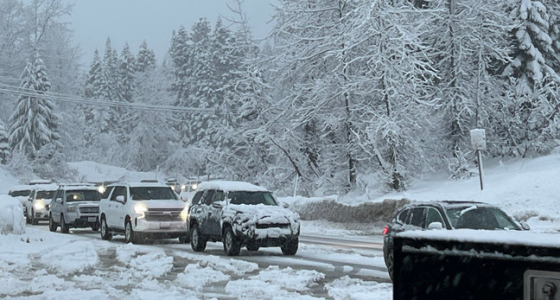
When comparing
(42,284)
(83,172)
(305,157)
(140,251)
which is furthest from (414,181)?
(83,172)

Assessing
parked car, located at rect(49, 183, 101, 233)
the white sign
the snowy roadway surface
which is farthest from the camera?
parked car, located at rect(49, 183, 101, 233)

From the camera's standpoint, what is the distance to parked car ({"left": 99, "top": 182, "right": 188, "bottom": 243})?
23891 millimetres

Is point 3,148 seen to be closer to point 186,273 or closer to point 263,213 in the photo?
point 263,213

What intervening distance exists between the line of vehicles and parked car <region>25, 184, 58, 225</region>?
634 cm

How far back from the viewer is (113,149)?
328ft

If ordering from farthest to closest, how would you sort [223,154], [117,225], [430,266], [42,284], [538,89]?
[223,154], [538,89], [117,225], [42,284], [430,266]

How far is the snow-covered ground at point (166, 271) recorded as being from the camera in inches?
496

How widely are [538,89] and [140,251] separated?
2618 centimetres

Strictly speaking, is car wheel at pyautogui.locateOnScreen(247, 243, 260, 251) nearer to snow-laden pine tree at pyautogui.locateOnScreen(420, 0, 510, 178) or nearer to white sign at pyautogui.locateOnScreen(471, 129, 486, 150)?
white sign at pyautogui.locateOnScreen(471, 129, 486, 150)

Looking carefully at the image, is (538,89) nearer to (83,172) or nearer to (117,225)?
(117,225)

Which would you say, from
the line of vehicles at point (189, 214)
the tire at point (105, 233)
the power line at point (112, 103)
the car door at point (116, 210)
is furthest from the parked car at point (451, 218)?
the power line at point (112, 103)

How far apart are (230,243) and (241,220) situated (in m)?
0.68

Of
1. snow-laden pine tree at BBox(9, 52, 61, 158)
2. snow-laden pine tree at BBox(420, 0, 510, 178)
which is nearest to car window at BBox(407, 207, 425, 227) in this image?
snow-laden pine tree at BBox(420, 0, 510, 178)

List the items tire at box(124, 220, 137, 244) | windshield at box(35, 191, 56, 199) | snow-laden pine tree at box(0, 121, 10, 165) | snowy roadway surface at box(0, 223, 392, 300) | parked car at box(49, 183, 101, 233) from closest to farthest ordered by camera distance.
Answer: snowy roadway surface at box(0, 223, 392, 300), tire at box(124, 220, 137, 244), parked car at box(49, 183, 101, 233), windshield at box(35, 191, 56, 199), snow-laden pine tree at box(0, 121, 10, 165)
